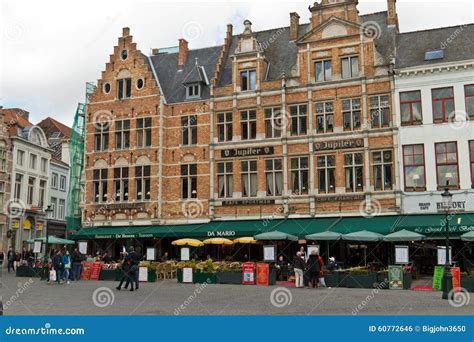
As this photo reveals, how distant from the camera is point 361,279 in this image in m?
19.9

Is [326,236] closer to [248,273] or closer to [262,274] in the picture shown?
[262,274]

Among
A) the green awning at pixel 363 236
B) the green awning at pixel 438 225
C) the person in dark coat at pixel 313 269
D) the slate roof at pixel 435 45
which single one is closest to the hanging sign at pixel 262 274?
the person in dark coat at pixel 313 269

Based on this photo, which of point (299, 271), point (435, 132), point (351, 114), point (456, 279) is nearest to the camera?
point (456, 279)

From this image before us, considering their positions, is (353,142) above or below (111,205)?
above

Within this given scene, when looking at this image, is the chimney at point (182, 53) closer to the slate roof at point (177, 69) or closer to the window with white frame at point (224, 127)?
the slate roof at point (177, 69)

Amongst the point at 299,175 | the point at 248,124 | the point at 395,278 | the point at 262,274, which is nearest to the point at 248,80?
the point at 248,124

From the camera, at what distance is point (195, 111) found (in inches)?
1216

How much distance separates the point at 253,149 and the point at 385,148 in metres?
6.77

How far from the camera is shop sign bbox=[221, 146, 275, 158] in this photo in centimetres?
2872

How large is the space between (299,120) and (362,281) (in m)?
10.8

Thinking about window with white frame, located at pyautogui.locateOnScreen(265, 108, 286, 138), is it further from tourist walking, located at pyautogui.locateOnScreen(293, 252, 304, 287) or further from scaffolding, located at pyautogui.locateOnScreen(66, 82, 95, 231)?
scaffolding, located at pyautogui.locateOnScreen(66, 82, 95, 231)

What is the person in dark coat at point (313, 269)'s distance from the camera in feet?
63.6

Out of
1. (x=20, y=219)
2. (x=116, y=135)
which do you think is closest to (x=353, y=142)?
(x=116, y=135)

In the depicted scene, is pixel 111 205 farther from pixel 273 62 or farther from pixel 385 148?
pixel 385 148
